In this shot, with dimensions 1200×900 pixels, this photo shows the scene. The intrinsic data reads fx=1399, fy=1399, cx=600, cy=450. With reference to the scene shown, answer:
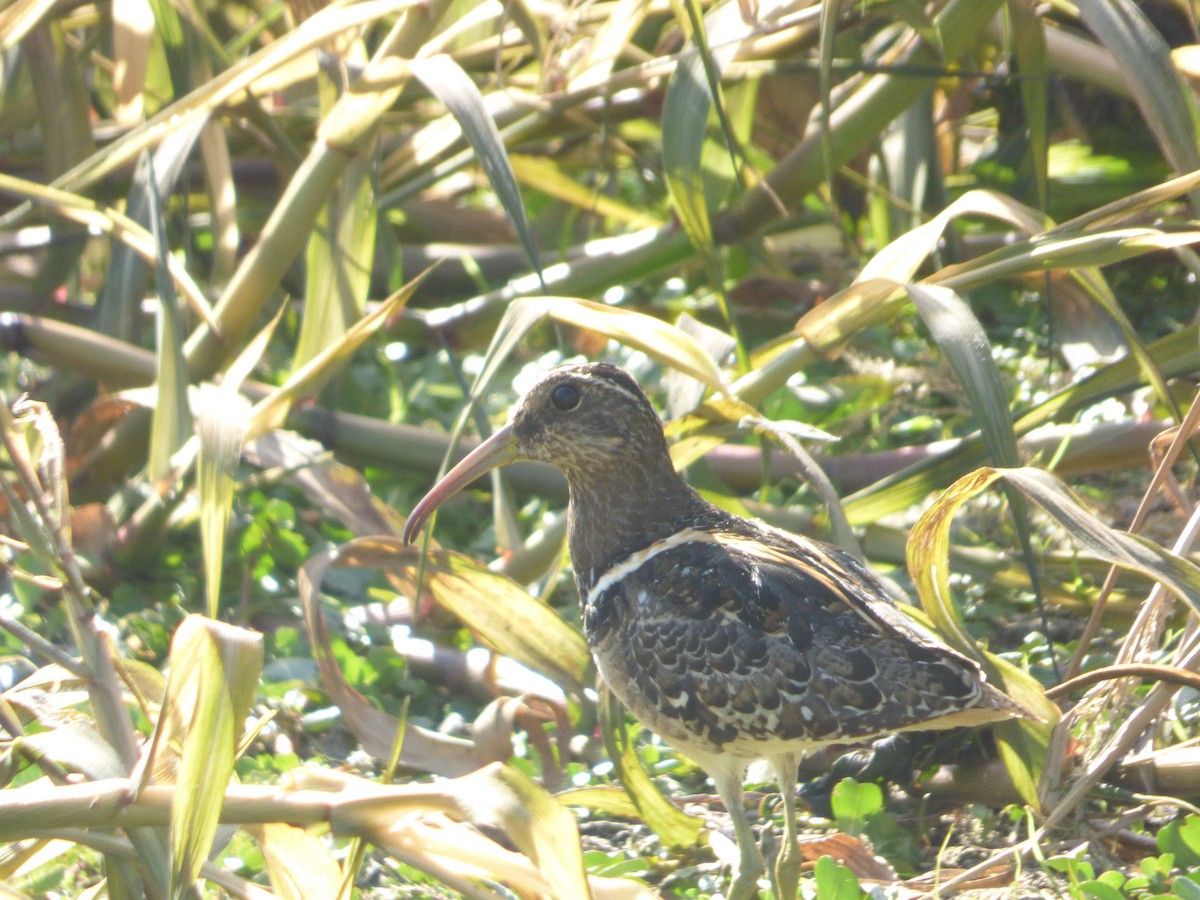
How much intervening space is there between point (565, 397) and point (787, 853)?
112 cm

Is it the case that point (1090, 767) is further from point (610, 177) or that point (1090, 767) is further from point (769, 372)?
point (610, 177)

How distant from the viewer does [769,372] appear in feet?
11.2

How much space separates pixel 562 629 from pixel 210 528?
3.08 ft

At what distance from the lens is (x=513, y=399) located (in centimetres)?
523

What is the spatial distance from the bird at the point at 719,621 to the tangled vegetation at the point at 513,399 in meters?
0.14

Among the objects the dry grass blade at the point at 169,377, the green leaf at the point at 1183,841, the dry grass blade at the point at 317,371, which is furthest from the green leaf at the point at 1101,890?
the dry grass blade at the point at 169,377

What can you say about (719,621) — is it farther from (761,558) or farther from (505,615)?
(505,615)

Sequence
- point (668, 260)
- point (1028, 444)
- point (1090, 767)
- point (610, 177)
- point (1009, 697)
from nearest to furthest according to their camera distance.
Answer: point (1009, 697) < point (1090, 767) < point (1028, 444) < point (668, 260) < point (610, 177)

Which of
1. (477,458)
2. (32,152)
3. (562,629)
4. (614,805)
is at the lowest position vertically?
(614,805)

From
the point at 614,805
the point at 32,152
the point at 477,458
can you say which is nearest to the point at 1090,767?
the point at 614,805

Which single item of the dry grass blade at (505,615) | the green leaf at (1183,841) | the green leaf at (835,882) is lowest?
the green leaf at (1183,841)

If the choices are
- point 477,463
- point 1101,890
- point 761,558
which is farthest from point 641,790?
point 1101,890

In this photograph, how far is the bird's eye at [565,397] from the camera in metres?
3.24

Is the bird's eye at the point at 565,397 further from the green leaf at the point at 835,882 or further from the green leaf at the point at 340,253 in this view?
the green leaf at the point at 835,882
